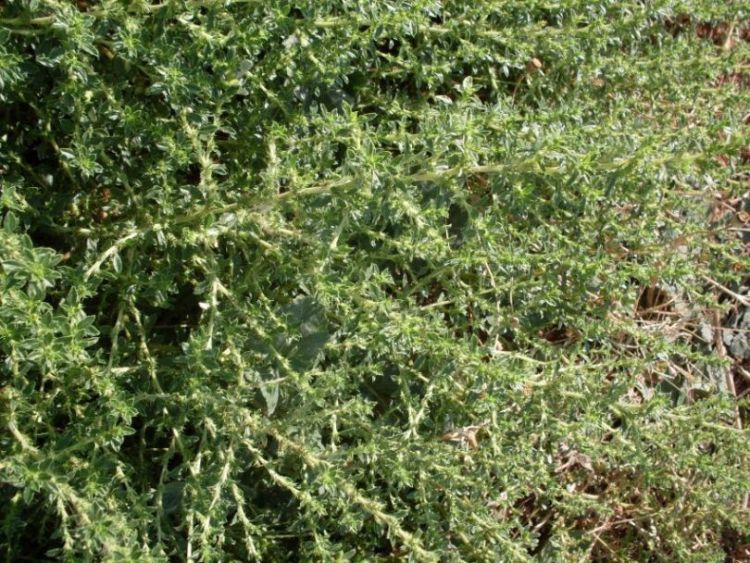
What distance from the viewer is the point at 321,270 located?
2639 mm

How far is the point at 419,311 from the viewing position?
299 cm

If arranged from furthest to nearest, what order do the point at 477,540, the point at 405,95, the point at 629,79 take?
the point at 629,79, the point at 405,95, the point at 477,540

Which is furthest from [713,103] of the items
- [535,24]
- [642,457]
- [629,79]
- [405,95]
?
[642,457]

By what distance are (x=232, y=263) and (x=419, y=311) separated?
1.98ft

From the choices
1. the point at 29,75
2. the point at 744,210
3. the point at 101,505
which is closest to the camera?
the point at 101,505

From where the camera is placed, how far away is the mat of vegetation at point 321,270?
8.40 feet

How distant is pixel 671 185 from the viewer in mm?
3842

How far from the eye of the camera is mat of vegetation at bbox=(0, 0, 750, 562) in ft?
8.40

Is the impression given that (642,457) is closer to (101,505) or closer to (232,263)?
(232,263)

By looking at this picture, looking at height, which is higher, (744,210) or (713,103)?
(713,103)

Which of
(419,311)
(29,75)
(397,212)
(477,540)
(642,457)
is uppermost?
(29,75)

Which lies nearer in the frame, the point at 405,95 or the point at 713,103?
the point at 405,95

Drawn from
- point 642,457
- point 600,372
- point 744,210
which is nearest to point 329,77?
point 600,372

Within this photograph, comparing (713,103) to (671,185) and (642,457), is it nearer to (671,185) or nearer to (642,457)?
(671,185)
